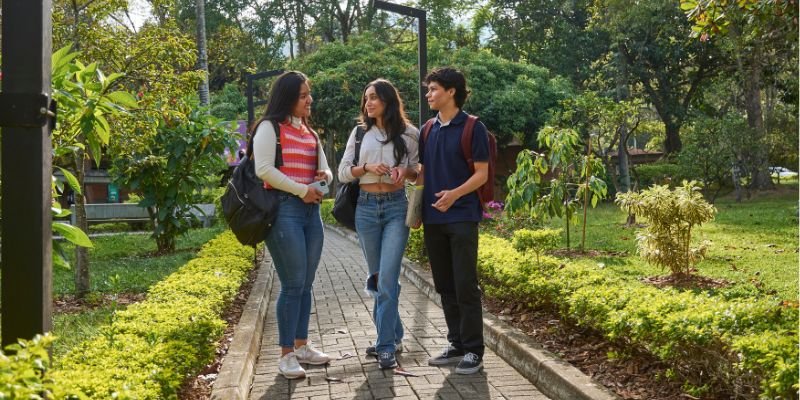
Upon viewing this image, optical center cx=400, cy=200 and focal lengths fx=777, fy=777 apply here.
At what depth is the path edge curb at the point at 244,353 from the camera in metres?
4.68

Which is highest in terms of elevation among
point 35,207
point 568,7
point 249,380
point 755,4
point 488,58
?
point 568,7

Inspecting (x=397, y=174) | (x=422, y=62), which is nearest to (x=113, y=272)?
(x=422, y=62)

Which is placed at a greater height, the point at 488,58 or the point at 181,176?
the point at 488,58

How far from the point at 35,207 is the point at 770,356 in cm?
314

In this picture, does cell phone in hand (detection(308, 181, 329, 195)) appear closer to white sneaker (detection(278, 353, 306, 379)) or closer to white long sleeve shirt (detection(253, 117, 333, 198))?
white long sleeve shirt (detection(253, 117, 333, 198))

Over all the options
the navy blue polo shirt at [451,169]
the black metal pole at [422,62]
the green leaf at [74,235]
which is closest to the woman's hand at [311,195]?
the navy blue polo shirt at [451,169]

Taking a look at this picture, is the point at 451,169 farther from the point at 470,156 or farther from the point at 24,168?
the point at 24,168

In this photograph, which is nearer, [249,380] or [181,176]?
[249,380]

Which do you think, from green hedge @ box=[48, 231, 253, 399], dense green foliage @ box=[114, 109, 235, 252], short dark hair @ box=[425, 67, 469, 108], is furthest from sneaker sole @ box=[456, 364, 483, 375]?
dense green foliage @ box=[114, 109, 235, 252]

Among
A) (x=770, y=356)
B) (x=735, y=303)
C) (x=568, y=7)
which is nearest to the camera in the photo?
(x=770, y=356)

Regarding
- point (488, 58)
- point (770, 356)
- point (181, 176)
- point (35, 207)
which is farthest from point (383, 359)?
point (488, 58)

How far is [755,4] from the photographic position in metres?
5.00

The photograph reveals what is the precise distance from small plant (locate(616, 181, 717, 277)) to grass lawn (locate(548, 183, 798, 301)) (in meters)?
0.47

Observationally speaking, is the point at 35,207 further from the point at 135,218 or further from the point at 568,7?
the point at 568,7
